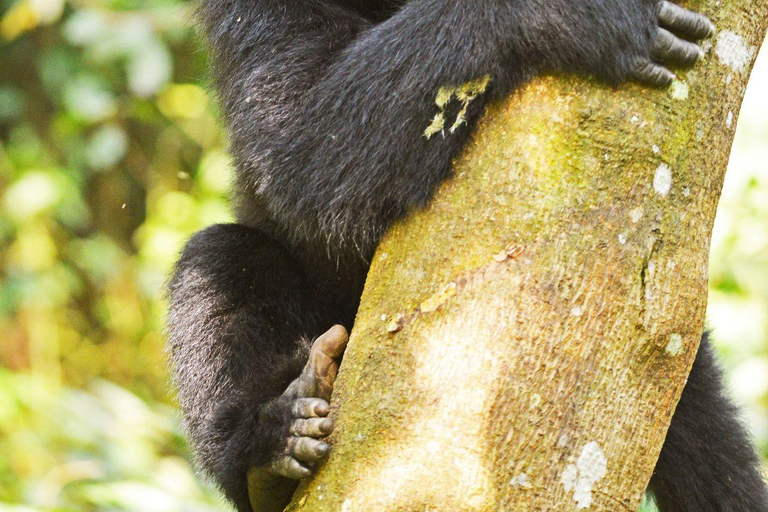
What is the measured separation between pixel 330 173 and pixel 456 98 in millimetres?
426

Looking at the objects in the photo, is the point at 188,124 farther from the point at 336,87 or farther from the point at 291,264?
the point at 336,87

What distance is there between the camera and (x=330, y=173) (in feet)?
7.57

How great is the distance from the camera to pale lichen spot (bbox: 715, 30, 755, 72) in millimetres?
1947

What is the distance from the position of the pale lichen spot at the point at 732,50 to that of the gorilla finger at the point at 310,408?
121cm

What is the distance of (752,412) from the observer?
418cm

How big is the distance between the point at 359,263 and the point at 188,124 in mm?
4843

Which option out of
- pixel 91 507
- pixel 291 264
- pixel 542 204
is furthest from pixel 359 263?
pixel 91 507

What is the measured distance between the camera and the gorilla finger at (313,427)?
196cm

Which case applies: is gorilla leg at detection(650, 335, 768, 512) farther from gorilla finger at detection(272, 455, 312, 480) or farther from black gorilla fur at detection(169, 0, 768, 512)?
gorilla finger at detection(272, 455, 312, 480)

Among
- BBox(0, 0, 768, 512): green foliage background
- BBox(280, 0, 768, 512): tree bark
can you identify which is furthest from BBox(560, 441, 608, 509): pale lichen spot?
BBox(0, 0, 768, 512): green foliage background

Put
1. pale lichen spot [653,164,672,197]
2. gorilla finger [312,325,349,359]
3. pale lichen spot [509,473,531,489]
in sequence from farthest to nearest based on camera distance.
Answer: gorilla finger [312,325,349,359] < pale lichen spot [653,164,672,197] < pale lichen spot [509,473,531,489]

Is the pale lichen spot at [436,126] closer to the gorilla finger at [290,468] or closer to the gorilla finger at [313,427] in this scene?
the gorilla finger at [313,427]

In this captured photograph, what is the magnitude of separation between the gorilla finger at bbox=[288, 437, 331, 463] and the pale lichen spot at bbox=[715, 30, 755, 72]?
1.22m

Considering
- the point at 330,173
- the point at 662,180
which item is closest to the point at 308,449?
the point at 330,173
